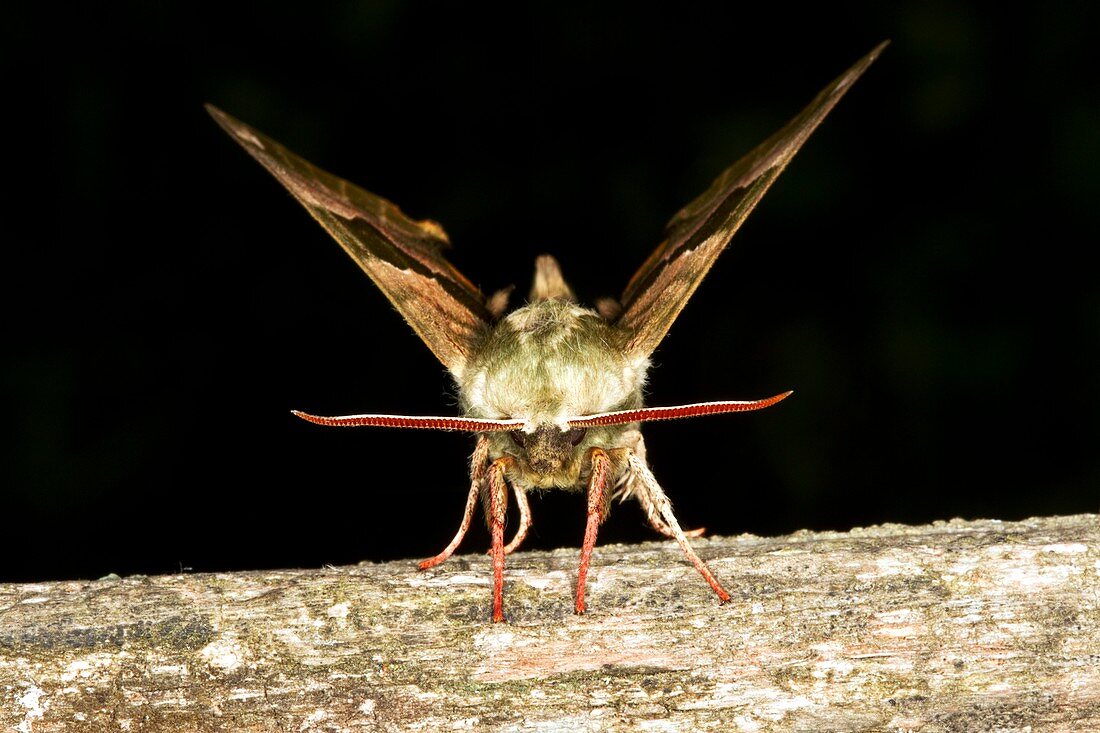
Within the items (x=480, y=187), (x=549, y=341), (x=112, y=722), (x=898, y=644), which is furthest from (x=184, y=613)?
(x=480, y=187)

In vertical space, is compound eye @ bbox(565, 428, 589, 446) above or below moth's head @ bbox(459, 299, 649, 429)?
below

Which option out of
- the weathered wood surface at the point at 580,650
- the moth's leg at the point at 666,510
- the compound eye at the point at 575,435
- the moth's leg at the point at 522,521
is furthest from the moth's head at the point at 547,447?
the weathered wood surface at the point at 580,650

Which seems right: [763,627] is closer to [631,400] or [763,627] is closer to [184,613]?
[631,400]

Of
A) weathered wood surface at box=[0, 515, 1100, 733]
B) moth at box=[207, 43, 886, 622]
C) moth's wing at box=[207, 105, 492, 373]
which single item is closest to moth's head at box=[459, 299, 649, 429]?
A: moth at box=[207, 43, 886, 622]

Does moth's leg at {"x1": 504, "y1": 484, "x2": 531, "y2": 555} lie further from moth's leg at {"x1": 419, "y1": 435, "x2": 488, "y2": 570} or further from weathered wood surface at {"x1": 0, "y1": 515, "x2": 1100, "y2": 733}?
weathered wood surface at {"x1": 0, "y1": 515, "x2": 1100, "y2": 733}

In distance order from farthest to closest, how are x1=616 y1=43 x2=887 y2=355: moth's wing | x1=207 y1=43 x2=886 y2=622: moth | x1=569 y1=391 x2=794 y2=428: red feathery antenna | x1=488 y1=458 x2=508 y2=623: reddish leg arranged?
x1=616 y1=43 x2=887 y2=355: moth's wing
x1=207 y1=43 x2=886 y2=622: moth
x1=569 y1=391 x2=794 y2=428: red feathery antenna
x1=488 y1=458 x2=508 y2=623: reddish leg

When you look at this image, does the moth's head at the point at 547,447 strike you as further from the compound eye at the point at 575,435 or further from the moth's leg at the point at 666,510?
the moth's leg at the point at 666,510
